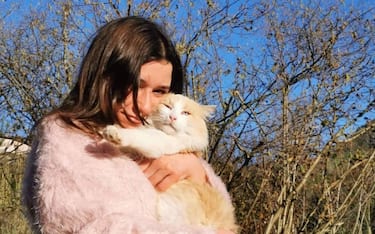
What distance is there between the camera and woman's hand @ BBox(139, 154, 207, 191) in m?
1.86

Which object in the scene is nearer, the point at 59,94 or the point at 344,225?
the point at 344,225

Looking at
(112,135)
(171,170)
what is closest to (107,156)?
(112,135)

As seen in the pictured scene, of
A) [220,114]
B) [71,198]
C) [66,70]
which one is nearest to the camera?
[71,198]

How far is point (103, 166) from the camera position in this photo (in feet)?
5.60

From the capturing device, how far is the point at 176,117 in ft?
6.88

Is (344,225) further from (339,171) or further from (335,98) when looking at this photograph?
(335,98)

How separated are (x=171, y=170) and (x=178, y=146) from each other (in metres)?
0.15

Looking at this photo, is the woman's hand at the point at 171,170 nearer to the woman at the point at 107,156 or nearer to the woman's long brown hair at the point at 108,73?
the woman at the point at 107,156

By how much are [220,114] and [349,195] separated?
3.65ft

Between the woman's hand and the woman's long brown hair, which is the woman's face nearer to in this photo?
the woman's long brown hair

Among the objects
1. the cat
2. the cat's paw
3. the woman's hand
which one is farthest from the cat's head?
the cat's paw

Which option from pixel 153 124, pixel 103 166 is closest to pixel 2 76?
pixel 153 124

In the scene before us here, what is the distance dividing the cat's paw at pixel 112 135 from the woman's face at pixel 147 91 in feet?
0.41

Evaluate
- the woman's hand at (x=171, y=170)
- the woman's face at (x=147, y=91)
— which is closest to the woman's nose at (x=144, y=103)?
the woman's face at (x=147, y=91)
